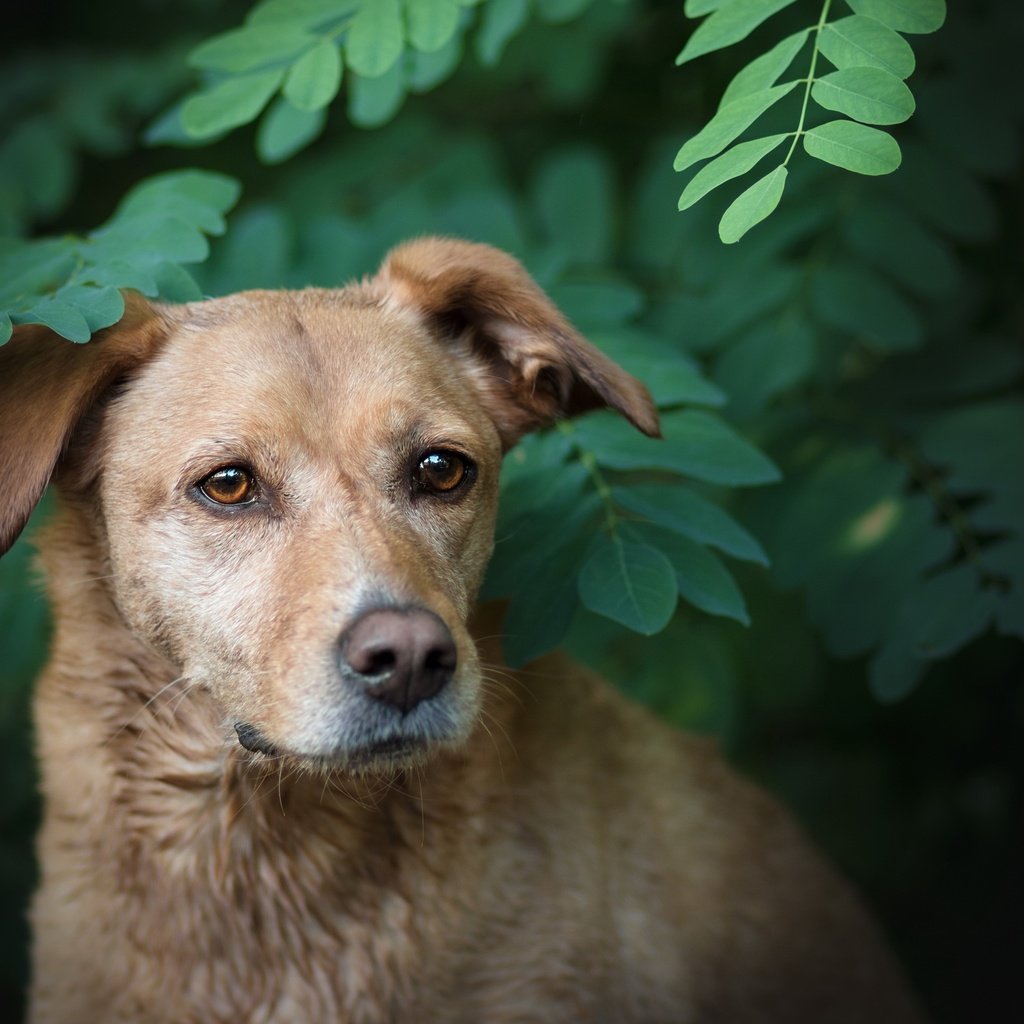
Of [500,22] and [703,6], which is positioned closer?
[703,6]

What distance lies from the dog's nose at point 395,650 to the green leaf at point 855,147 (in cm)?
115

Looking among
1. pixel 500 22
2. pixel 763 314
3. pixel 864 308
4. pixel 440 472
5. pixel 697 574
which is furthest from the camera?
pixel 763 314

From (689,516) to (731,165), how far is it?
95 centimetres

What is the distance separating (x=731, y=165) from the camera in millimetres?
2236

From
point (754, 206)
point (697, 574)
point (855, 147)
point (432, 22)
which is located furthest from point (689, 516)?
point (432, 22)

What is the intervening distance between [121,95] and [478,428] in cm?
250

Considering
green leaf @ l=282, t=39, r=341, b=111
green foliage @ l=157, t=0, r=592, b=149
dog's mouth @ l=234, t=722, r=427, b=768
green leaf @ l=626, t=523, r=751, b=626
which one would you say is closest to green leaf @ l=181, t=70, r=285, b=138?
green foliage @ l=157, t=0, r=592, b=149

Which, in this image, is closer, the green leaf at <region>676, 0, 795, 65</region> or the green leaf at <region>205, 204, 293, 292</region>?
the green leaf at <region>676, 0, 795, 65</region>

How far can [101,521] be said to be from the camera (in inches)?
105

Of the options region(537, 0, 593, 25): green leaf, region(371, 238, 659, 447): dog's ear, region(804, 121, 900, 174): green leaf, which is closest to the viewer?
region(804, 121, 900, 174): green leaf

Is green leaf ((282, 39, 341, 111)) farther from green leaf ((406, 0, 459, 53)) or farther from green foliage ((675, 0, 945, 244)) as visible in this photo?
green foliage ((675, 0, 945, 244))

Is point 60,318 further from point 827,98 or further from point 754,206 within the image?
point 827,98

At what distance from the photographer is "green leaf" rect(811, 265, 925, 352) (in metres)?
3.59

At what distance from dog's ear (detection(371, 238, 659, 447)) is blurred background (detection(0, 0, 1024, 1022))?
30 cm
